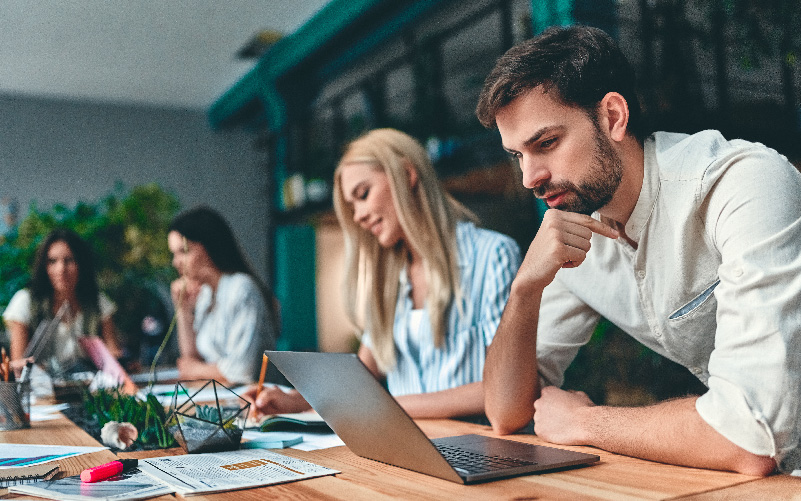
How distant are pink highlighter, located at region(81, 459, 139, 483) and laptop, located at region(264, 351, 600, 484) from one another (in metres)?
0.27

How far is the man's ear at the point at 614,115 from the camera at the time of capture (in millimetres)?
1276

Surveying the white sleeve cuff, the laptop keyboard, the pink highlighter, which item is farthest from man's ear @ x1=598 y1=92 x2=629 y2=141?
the pink highlighter

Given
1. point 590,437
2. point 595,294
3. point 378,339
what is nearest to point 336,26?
point 378,339

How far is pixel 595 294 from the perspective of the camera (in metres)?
1.46

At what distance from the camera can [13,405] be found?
5.31 feet

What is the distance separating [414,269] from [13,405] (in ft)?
3.75

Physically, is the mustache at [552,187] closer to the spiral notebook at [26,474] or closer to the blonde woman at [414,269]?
the blonde woman at [414,269]

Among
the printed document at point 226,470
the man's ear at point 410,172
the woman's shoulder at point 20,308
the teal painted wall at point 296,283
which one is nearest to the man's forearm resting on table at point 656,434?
the printed document at point 226,470

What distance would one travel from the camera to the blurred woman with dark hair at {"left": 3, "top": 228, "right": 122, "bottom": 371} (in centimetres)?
329

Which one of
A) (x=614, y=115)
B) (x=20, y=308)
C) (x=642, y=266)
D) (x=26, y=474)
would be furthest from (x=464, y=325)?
(x=20, y=308)

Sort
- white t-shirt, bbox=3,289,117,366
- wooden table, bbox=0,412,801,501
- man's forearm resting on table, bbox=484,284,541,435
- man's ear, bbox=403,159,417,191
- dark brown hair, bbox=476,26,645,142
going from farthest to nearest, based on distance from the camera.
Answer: white t-shirt, bbox=3,289,117,366
man's ear, bbox=403,159,417,191
man's forearm resting on table, bbox=484,284,541,435
dark brown hair, bbox=476,26,645,142
wooden table, bbox=0,412,801,501

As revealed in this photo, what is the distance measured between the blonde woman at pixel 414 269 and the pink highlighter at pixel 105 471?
3.39ft

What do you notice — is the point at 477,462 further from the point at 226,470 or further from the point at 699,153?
the point at 699,153

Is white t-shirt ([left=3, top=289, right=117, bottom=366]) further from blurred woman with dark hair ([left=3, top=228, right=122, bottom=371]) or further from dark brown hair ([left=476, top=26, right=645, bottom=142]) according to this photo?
dark brown hair ([left=476, top=26, right=645, bottom=142])
